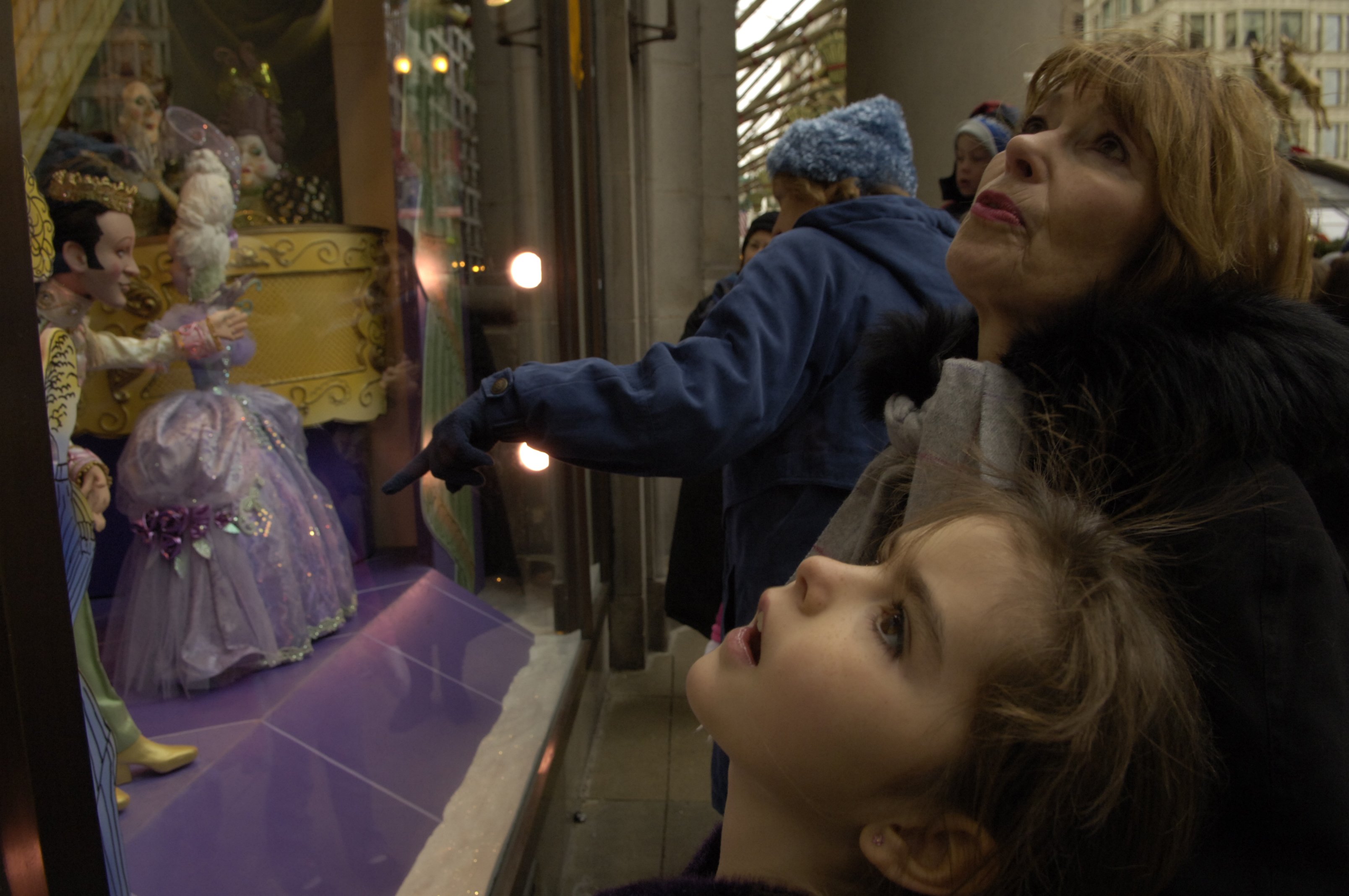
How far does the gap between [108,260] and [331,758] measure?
116 cm

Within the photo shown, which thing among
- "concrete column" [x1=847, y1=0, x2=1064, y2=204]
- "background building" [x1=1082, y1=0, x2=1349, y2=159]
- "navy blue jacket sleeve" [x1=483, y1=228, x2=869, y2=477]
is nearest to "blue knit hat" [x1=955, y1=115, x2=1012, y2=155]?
"concrete column" [x1=847, y1=0, x2=1064, y2=204]

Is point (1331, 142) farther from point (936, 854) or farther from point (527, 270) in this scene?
point (936, 854)

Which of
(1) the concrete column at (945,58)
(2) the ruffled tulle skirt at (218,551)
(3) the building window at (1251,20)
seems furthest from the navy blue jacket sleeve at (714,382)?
(3) the building window at (1251,20)

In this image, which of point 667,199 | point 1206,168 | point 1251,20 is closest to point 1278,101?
point 1206,168

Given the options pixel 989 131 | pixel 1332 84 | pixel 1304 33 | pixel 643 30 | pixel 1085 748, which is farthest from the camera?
pixel 1332 84

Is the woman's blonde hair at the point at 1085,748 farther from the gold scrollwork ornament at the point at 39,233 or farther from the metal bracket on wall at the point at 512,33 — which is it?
the metal bracket on wall at the point at 512,33

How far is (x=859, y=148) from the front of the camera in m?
2.04

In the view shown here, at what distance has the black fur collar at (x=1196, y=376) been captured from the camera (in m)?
0.87

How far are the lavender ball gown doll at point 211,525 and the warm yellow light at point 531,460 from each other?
789mm

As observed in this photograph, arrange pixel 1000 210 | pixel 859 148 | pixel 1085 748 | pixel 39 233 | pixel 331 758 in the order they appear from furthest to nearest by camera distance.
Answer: pixel 331 758 → pixel 859 148 → pixel 39 233 → pixel 1000 210 → pixel 1085 748

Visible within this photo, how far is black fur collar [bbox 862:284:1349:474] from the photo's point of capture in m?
0.87

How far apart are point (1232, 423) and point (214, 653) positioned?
7.51 ft

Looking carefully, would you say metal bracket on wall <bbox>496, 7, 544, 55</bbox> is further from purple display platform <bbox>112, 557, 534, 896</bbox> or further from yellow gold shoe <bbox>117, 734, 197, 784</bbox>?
yellow gold shoe <bbox>117, 734, 197, 784</bbox>

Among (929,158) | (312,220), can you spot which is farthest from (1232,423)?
(929,158)
